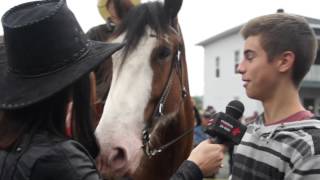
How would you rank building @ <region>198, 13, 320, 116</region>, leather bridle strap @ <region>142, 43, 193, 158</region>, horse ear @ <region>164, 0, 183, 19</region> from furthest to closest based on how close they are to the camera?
building @ <region>198, 13, 320, 116</region> < horse ear @ <region>164, 0, 183, 19</region> < leather bridle strap @ <region>142, 43, 193, 158</region>

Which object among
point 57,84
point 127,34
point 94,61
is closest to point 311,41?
point 94,61

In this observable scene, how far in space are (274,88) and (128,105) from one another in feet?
3.93

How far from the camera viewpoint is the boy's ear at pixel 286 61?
2281mm

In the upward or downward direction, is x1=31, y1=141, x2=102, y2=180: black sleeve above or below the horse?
above

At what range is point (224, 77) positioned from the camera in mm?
37781

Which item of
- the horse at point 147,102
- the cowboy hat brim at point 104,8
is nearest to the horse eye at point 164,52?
the horse at point 147,102

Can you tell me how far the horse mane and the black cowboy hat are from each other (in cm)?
157

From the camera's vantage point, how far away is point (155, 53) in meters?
3.53

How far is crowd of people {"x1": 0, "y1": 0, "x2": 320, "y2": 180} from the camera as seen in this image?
5.96ft

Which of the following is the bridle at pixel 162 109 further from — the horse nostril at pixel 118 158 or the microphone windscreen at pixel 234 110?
the microphone windscreen at pixel 234 110

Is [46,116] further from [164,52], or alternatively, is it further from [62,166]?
[164,52]

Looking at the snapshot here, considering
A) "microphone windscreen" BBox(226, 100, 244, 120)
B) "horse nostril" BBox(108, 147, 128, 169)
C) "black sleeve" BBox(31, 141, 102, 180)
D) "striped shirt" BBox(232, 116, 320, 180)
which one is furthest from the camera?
"horse nostril" BBox(108, 147, 128, 169)

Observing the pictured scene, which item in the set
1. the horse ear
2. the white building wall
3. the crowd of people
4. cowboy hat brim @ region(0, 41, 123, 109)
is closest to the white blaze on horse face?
the horse ear

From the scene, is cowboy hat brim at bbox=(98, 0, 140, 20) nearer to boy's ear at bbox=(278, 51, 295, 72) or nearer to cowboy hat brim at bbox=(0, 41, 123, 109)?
boy's ear at bbox=(278, 51, 295, 72)
